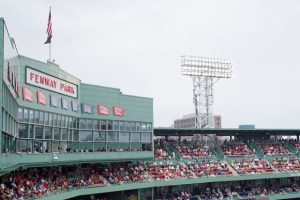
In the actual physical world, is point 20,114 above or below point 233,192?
above

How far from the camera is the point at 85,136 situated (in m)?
37.8

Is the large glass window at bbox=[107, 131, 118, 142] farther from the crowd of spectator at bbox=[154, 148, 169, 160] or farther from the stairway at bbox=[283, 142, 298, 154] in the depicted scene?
the stairway at bbox=[283, 142, 298, 154]

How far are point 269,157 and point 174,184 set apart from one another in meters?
15.7

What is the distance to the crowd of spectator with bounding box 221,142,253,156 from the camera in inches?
2100

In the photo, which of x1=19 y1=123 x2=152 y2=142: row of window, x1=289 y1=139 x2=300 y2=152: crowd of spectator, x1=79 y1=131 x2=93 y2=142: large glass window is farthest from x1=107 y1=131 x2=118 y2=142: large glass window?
x1=289 y1=139 x2=300 y2=152: crowd of spectator

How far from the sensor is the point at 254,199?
161 ft

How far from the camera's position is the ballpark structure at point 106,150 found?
27434 millimetres

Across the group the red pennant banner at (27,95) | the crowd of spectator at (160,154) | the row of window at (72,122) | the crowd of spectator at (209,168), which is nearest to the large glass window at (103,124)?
the row of window at (72,122)

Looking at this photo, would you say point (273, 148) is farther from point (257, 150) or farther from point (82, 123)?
point (82, 123)

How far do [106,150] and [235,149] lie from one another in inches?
810

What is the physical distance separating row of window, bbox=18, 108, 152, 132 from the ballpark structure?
67mm

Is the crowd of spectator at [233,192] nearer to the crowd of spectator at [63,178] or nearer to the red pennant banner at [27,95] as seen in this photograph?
the crowd of spectator at [63,178]

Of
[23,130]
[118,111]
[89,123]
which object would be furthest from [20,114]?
[118,111]

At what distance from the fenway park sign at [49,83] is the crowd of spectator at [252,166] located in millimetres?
23093
